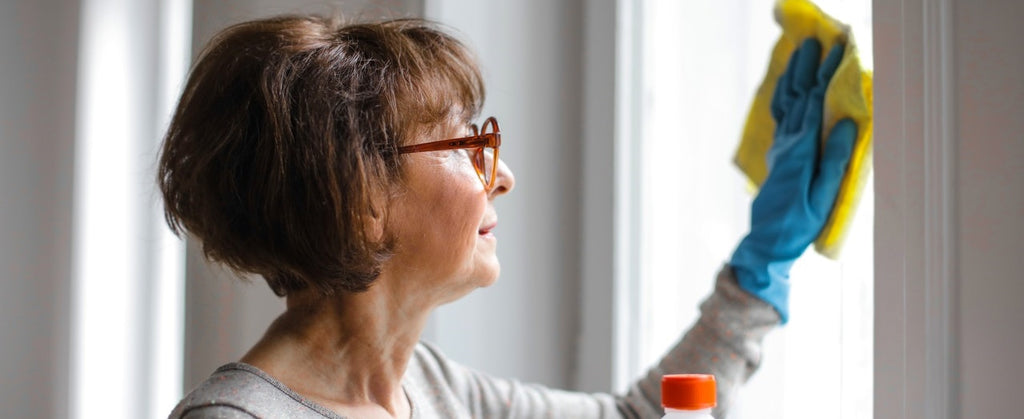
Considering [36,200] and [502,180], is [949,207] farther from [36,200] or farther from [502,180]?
[36,200]

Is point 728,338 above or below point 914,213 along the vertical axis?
below

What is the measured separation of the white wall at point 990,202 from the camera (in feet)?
2.33

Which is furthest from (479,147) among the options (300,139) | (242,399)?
(242,399)

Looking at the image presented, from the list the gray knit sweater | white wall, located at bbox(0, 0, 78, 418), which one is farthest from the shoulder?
white wall, located at bbox(0, 0, 78, 418)

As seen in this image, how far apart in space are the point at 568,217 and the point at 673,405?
0.73 meters

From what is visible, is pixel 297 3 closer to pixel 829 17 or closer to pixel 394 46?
pixel 394 46

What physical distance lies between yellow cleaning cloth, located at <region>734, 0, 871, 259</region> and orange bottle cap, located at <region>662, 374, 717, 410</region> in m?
0.31

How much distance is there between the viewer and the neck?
899 mm

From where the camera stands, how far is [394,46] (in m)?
0.90

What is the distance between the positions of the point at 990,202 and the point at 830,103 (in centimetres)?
23

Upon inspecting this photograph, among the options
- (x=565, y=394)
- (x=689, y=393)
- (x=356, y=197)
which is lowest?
(x=565, y=394)

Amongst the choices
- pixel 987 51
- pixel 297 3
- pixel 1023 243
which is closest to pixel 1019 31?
pixel 987 51

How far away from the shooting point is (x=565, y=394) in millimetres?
1118

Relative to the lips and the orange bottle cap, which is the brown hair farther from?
the orange bottle cap
